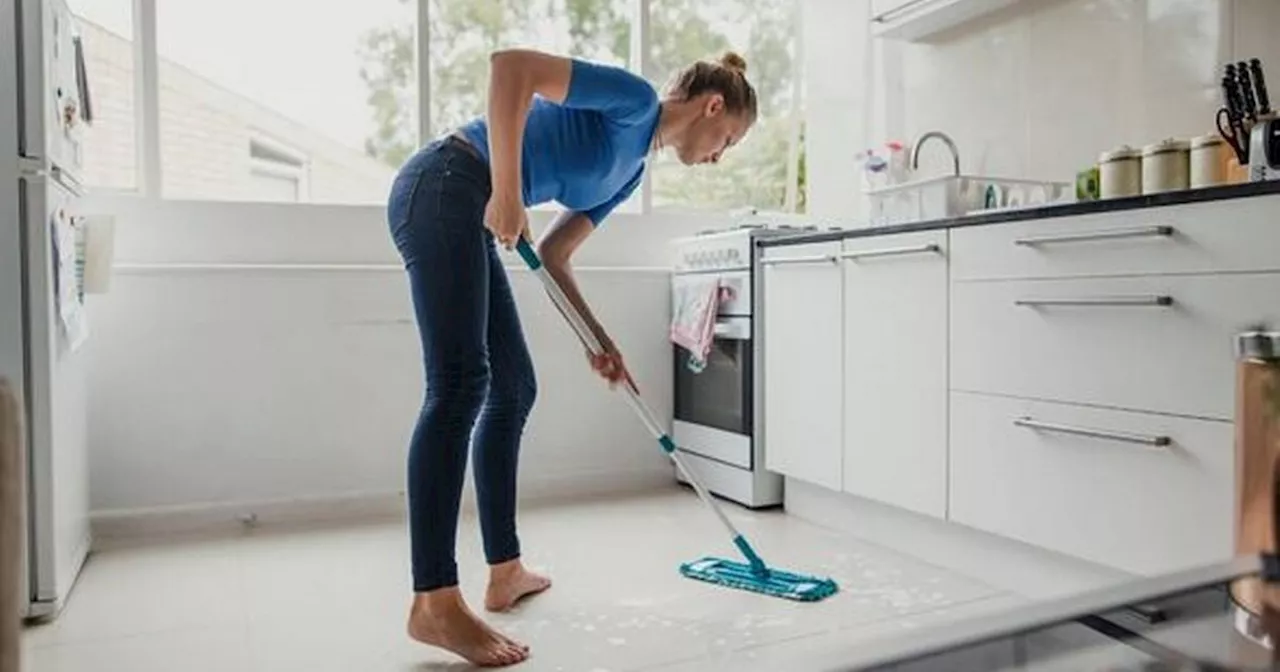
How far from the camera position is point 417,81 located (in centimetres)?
325

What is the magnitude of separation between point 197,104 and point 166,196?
0.33 metres

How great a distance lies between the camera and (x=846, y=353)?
2533 mm

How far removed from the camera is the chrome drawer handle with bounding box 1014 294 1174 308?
168cm

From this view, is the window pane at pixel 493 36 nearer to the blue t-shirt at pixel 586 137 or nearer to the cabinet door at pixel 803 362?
the cabinet door at pixel 803 362

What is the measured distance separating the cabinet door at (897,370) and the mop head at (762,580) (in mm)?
363

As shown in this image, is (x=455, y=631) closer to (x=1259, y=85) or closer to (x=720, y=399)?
(x=720, y=399)

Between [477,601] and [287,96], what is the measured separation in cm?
197

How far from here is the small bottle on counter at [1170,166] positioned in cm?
199

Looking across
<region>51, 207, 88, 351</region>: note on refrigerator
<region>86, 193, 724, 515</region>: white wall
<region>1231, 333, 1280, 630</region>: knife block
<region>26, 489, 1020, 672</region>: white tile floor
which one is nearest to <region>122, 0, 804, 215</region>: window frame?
<region>86, 193, 724, 515</region>: white wall

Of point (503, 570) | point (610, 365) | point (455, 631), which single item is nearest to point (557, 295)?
point (610, 365)

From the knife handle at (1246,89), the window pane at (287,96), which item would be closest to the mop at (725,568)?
the knife handle at (1246,89)

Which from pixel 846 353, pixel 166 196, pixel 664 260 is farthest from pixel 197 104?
pixel 846 353

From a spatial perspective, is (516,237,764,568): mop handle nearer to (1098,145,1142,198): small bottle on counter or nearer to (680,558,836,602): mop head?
(680,558,836,602): mop head

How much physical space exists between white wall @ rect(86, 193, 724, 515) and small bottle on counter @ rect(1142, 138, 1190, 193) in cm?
179
